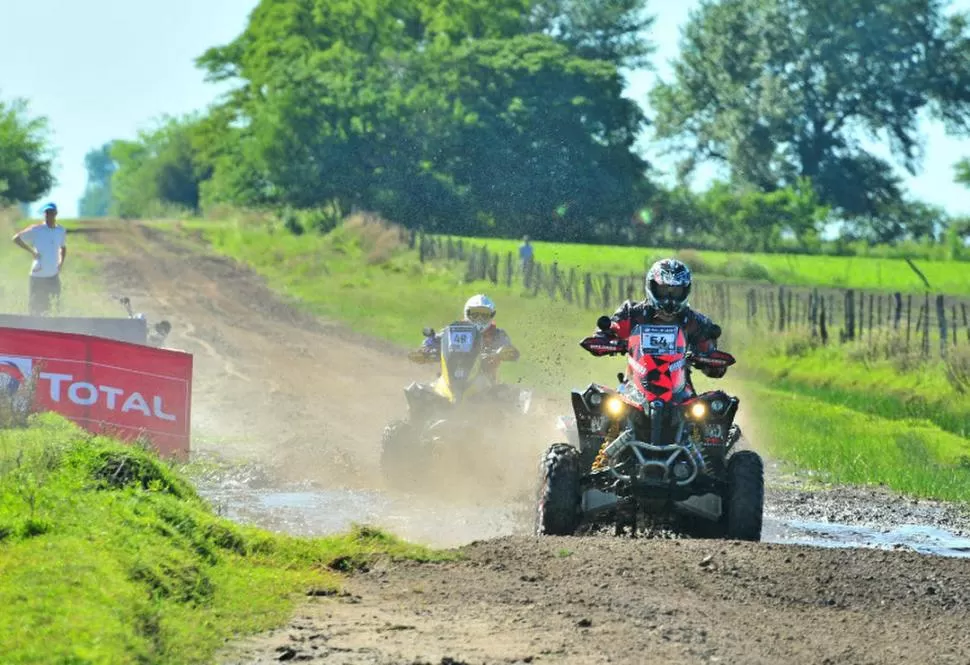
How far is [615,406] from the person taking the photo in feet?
44.8

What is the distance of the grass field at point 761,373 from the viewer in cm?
2166

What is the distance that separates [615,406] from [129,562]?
16.5ft

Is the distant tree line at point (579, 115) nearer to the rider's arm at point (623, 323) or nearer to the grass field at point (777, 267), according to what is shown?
the grass field at point (777, 267)

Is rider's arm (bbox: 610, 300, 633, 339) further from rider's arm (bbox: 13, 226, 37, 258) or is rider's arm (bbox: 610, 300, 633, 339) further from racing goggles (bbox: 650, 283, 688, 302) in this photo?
rider's arm (bbox: 13, 226, 37, 258)

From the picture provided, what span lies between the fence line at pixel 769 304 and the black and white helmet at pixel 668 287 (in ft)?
60.3

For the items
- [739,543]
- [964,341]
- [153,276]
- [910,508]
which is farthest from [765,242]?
[739,543]

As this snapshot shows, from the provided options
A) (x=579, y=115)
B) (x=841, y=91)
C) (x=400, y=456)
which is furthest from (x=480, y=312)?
(x=841, y=91)

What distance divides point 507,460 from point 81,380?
4167mm

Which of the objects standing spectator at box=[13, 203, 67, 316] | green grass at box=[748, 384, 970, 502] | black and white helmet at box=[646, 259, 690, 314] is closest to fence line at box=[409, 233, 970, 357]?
green grass at box=[748, 384, 970, 502]

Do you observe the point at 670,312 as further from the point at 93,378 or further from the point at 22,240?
the point at 22,240

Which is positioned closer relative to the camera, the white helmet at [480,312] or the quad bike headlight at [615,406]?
the quad bike headlight at [615,406]

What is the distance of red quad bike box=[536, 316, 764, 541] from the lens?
13292 mm

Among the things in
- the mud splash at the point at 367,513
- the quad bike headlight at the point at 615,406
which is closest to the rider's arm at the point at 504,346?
the mud splash at the point at 367,513

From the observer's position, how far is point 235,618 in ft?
30.9
